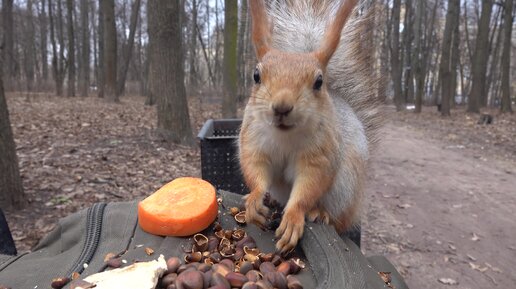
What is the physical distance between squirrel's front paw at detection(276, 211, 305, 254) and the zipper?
0.56 m

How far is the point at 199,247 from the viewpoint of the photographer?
53.0 inches

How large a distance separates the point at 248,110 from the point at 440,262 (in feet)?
6.46

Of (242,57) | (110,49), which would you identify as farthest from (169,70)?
(242,57)

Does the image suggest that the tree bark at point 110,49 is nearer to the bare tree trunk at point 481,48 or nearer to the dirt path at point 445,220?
the dirt path at point 445,220

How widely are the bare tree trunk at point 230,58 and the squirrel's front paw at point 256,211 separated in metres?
4.66

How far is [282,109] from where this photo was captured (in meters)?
1.26

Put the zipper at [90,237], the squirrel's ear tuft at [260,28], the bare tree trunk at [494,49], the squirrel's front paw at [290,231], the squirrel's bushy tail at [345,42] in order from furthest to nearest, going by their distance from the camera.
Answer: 1. the bare tree trunk at [494,49]
2. the squirrel's bushy tail at [345,42]
3. the squirrel's ear tuft at [260,28]
4. the squirrel's front paw at [290,231]
5. the zipper at [90,237]

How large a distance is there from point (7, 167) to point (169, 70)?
2.55 meters

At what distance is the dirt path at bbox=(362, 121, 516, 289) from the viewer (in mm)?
2740

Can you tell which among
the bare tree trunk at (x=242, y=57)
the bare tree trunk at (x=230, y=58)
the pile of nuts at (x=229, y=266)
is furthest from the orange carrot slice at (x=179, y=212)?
the bare tree trunk at (x=230, y=58)

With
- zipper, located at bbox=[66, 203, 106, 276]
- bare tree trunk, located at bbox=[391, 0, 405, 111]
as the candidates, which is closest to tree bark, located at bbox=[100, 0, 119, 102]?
bare tree trunk, located at bbox=[391, 0, 405, 111]

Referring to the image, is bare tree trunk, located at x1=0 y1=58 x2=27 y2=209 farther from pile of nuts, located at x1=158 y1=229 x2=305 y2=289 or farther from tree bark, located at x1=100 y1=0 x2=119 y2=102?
tree bark, located at x1=100 y1=0 x2=119 y2=102

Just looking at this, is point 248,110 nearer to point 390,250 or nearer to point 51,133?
point 390,250

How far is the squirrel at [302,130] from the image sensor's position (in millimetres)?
1355
